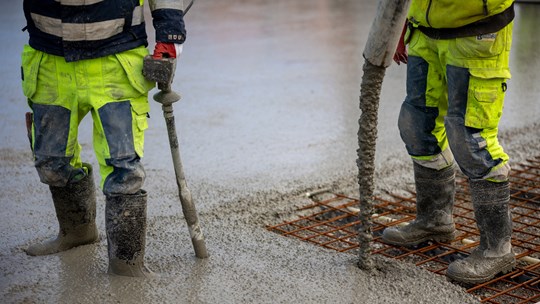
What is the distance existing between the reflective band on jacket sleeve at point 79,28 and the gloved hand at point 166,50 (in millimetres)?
191

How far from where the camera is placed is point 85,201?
164 inches

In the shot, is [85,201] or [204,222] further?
[204,222]

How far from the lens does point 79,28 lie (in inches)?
145

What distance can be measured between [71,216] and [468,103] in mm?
1950

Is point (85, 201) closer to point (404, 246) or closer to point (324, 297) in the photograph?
point (324, 297)

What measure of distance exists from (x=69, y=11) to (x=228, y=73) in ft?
14.7

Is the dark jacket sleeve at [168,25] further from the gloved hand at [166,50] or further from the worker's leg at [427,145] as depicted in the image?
the worker's leg at [427,145]

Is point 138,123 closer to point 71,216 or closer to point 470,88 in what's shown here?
point 71,216

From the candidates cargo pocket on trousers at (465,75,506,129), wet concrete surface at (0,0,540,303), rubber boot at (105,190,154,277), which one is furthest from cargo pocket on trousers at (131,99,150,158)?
cargo pocket on trousers at (465,75,506,129)

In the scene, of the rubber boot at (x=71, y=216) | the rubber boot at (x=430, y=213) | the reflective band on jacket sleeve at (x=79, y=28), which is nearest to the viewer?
the reflective band on jacket sleeve at (x=79, y=28)

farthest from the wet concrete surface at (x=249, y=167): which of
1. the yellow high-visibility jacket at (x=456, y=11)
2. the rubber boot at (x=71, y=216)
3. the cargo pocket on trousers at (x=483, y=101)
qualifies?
the yellow high-visibility jacket at (x=456, y=11)

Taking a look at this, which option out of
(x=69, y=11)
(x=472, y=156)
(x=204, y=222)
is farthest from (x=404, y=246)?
(x=69, y=11)

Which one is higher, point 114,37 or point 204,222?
point 114,37

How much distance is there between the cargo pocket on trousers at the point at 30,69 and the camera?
12.5 ft
